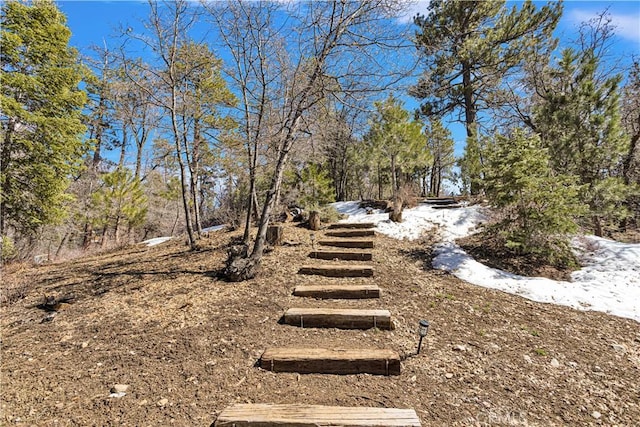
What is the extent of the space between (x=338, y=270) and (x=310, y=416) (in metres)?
2.73

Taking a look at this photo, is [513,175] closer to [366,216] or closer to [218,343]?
[366,216]

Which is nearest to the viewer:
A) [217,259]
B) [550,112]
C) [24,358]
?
[24,358]

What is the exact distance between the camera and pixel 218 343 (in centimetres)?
268

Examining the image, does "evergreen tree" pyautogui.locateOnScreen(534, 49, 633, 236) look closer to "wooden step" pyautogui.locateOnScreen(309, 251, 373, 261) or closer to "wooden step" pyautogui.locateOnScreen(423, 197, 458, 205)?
→ "wooden step" pyautogui.locateOnScreen(423, 197, 458, 205)

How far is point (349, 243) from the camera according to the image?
5902mm

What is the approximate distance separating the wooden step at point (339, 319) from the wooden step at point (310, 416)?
1.20 m

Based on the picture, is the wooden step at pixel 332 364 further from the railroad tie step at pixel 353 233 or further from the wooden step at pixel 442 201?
the wooden step at pixel 442 201

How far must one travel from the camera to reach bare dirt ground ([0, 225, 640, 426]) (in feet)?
6.61

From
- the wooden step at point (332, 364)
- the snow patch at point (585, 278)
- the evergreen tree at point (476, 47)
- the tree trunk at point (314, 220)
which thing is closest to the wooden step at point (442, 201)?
the evergreen tree at point (476, 47)

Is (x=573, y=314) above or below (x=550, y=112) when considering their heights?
below

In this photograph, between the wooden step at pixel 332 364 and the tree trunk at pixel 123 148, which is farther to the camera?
the tree trunk at pixel 123 148

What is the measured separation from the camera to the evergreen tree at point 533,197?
4531mm

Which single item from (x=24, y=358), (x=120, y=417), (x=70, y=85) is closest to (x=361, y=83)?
(x=120, y=417)

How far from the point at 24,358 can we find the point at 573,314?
6.18 m
